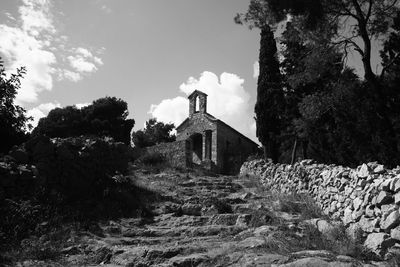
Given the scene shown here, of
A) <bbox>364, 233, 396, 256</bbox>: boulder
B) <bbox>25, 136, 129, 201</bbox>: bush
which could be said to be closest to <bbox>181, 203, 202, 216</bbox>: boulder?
<bbox>25, 136, 129, 201</bbox>: bush

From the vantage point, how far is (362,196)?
7305 millimetres

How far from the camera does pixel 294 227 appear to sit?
7.62 metres

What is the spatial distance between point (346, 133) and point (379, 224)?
6481mm

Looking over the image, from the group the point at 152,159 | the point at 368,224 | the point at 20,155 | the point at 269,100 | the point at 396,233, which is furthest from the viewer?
the point at 152,159

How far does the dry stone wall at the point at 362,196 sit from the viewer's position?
615cm

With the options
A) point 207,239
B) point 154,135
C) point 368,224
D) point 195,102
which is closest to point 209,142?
point 195,102

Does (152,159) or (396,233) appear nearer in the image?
(396,233)

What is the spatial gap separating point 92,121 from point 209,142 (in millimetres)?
12268

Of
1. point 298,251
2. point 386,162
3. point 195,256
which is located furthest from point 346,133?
point 195,256

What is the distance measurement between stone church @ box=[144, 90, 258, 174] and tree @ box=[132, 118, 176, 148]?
11063mm

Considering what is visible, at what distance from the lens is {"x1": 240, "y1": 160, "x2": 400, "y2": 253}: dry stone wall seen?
6.15 metres

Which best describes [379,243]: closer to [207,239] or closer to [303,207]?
[207,239]

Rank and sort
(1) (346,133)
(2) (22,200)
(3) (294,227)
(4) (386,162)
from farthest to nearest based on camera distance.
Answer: (1) (346,133)
(4) (386,162)
(2) (22,200)
(3) (294,227)

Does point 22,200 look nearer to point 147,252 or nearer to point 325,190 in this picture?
point 147,252
